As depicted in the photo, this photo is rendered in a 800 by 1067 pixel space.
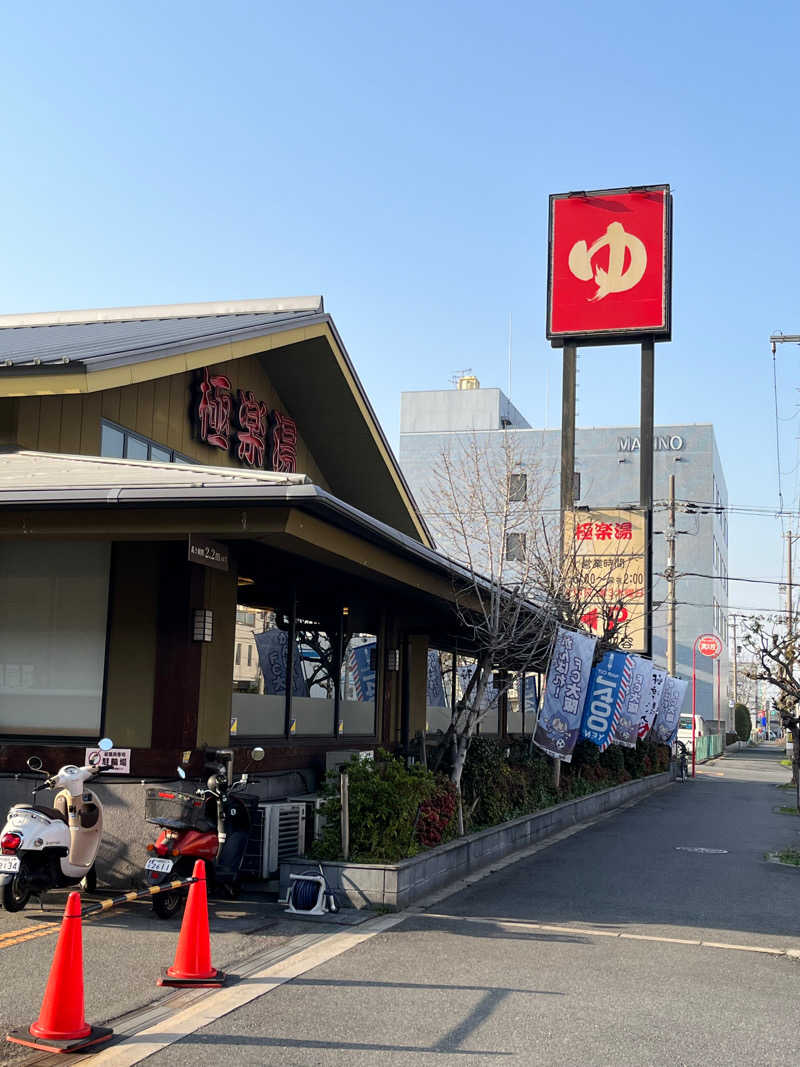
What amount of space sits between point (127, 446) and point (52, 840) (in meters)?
6.07

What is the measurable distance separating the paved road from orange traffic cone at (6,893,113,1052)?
47 centimetres

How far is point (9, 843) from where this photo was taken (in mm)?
8609

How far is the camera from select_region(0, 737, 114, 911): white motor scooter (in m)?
8.66

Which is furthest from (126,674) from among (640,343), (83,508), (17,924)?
(640,343)

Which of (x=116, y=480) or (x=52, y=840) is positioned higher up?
(x=116, y=480)

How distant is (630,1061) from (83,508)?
638 cm

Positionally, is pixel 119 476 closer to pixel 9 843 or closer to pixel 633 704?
pixel 9 843

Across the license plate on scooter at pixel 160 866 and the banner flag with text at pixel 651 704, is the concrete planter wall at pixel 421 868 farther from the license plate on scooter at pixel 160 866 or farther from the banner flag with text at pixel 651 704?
the banner flag with text at pixel 651 704

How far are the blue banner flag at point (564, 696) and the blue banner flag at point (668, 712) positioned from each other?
630 inches

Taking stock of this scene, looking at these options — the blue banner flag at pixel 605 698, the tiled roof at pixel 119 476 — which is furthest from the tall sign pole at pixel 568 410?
the tiled roof at pixel 119 476

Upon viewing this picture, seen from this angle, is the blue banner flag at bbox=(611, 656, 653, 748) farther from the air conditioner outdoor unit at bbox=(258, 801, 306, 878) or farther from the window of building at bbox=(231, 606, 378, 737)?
the air conditioner outdoor unit at bbox=(258, 801, 306, 878)

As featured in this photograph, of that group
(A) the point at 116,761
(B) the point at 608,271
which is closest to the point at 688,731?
(B) the point at 608,271

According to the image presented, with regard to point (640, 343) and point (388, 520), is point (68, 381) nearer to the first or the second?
point (388, 520)

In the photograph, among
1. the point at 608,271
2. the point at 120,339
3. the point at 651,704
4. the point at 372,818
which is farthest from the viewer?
the point at 608,271
